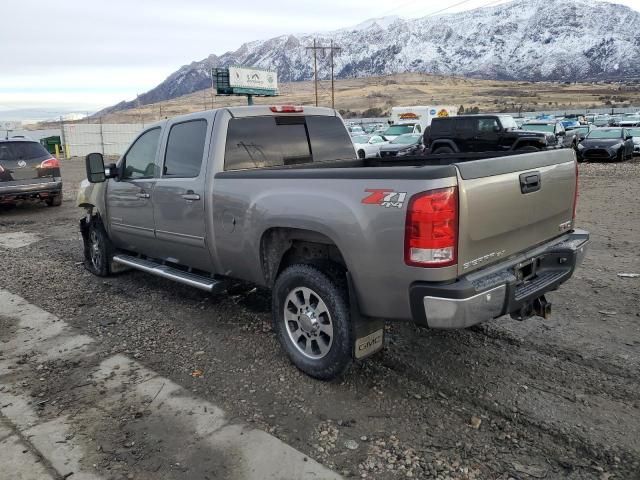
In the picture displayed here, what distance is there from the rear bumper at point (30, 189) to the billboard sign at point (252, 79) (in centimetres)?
3543

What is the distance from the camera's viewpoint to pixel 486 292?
3141 millimetres

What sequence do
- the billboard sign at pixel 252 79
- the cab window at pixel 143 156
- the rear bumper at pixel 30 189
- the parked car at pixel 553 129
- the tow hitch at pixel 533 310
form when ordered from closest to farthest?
1. the tow hitch at pixel 533 310
2. the cab window at pixel 143 156
3. the rear bumper at pixel 30 189
4. the parked car at pixel 553 129
5. the billboard sign at pixel 252 79

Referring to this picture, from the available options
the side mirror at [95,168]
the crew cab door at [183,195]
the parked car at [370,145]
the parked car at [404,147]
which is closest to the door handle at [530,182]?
the crew cab door at [183,195]

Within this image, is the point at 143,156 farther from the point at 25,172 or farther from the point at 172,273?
the point at 25,172

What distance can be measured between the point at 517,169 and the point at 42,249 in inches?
298

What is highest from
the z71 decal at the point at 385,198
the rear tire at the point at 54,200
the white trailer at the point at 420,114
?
the white trailer at the point at 420,114

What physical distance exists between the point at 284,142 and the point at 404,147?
19.1 meters

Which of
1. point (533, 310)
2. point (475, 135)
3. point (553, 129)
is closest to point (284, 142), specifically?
point (533, 310)

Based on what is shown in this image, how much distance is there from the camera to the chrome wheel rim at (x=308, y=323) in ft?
12.4

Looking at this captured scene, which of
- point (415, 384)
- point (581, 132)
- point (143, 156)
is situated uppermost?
point (143, 156)

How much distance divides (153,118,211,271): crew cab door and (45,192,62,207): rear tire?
8.77 m

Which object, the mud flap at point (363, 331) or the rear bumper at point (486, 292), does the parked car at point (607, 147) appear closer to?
the rear bumper at point (486, 292)

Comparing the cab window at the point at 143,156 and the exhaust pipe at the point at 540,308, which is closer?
the exhaust pipe at the point at 540,308

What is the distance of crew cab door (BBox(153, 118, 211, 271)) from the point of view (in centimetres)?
462
